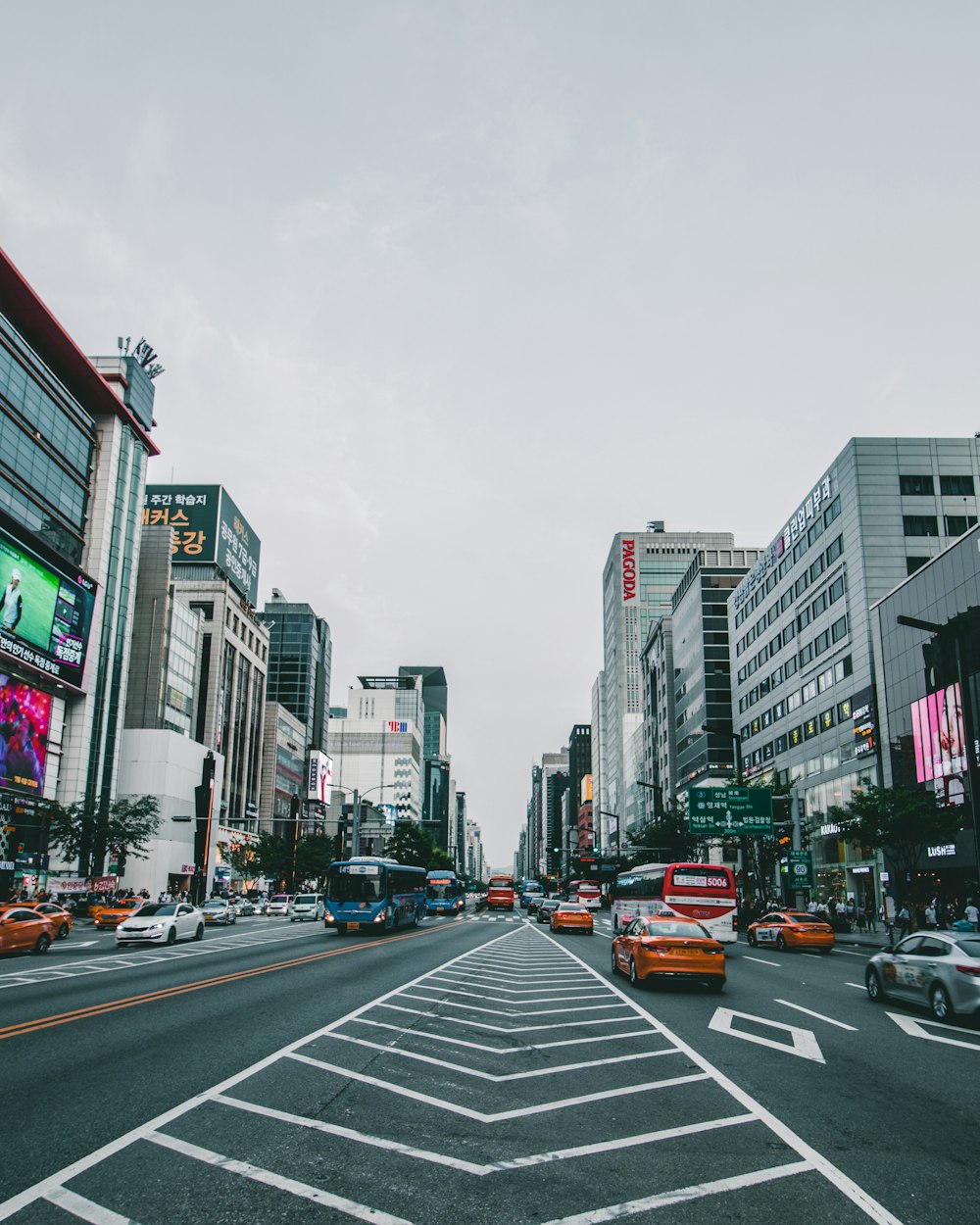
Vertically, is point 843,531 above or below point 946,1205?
above

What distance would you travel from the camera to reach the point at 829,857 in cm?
6838

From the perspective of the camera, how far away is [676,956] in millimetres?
18453

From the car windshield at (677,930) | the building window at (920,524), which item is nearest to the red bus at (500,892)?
the building window at (920,524)

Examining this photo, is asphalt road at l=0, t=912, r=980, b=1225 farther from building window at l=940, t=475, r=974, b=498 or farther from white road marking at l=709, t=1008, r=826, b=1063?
building window at l=940, t=475, r=974, b=498

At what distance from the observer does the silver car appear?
15234mm

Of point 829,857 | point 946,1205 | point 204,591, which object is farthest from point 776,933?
point 204,591

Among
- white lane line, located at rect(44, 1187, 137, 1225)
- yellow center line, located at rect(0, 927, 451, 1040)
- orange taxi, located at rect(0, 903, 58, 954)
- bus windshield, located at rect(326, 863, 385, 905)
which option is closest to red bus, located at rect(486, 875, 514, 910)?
bus windshield, located at rect(326, 863, 385, 905)

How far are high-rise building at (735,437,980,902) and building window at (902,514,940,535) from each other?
0.22 feet

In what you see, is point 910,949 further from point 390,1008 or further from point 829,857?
point 829,857

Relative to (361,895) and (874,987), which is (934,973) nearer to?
(874,987)

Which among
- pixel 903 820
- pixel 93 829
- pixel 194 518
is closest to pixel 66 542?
pixel 93 829

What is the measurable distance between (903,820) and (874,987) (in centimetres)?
2434

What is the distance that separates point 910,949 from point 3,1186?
1618cm

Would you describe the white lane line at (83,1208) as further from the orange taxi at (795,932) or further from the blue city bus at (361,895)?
the blue city bus at (361,895)
